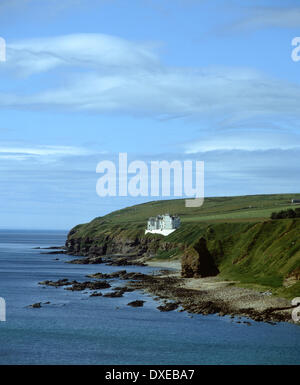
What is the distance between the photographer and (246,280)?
101312mm

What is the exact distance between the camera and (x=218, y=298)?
89188 mm

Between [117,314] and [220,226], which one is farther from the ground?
[220,226]

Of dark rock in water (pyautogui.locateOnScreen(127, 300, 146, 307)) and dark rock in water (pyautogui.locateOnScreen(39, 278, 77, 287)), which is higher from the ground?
dark rock in water (pyautogui.locateOnScreen(127, 300, 146, 307))

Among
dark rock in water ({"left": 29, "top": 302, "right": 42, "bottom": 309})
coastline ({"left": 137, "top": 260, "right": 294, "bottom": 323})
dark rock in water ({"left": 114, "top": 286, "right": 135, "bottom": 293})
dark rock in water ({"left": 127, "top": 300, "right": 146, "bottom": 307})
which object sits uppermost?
coastline ({"left": 137, "top": 260, "right": 294, "bottom": 323})

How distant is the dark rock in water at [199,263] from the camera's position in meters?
121

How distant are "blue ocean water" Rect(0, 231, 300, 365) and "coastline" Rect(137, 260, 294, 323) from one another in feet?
11.1

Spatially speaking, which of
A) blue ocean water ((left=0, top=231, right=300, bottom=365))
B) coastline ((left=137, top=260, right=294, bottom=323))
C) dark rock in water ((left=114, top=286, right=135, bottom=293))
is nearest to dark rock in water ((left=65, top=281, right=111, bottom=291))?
dark rock in water ((left=114, top=286, right=135, bottom=293))

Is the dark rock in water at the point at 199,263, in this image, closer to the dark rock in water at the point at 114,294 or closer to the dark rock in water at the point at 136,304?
the dark rock in water at the point at 114,294

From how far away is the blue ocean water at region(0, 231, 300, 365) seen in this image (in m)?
56.3

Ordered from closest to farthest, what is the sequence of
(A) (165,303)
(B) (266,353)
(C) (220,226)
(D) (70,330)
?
(B) (266,353) < (D) (70,330) < (A) (165,303) < (C) (220,226)

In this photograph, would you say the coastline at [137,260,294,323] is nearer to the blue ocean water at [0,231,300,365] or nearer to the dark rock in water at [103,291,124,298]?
the blue ocean water at [0,231,300,365]

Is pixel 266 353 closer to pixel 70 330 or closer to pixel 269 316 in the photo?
pixel 269 316
